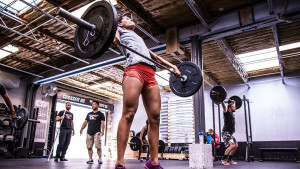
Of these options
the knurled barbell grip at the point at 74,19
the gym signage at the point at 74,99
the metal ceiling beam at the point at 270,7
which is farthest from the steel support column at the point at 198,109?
the gym signage at the point at 74,99

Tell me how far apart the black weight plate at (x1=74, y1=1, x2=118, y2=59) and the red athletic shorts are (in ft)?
0.77

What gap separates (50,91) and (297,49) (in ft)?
27.3

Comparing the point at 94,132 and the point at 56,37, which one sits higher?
the point at 56,37

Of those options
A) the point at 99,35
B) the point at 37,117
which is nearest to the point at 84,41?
the point at 99,35

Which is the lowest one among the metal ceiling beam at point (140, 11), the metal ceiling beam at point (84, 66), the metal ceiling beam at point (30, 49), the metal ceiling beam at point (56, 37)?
the metal ceiling beam at point (84, 66)

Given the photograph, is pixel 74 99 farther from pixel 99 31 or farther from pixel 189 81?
pixel 99 31

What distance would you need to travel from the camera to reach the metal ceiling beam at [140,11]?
453 cm

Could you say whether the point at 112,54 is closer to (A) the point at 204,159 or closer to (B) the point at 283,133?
(A) the point at 204,159

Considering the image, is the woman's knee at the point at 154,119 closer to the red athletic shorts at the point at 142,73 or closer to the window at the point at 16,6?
the red athletic shorts at the point at 142,73

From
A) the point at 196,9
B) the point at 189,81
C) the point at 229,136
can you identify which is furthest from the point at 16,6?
the point at 229,136

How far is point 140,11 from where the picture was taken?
4.83 m

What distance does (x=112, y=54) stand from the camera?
6398mm

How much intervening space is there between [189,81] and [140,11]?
262cm

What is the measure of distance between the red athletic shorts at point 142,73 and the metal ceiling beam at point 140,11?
3.15 meters
